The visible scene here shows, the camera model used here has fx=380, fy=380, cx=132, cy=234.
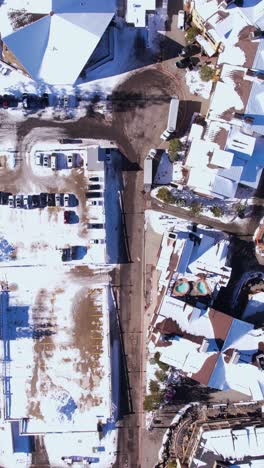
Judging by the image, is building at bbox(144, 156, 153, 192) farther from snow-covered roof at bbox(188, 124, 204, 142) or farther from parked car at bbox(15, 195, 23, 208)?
parked car at bbox(15, 195, 23, 208)

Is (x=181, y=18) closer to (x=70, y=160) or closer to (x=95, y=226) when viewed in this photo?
(x=70, y=160)

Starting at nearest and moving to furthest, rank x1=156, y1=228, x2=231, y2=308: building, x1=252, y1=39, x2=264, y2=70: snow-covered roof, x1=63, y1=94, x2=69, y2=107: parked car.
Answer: x1=252, y1=39, x2=264, y2=70: snow-covered roof < x1=156, y1=228, x2=231, y2=308: building < x1=63, y1=94, x2=69, y2=107: parked car

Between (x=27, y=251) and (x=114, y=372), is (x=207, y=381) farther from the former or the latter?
(x=27, y=251)

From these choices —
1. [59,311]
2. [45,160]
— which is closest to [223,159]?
[45,160]

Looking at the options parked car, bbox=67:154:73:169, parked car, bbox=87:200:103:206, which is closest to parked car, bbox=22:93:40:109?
parked car, bbox=67:154:73:169

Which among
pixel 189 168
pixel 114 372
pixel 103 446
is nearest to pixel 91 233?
pixel 189 168
